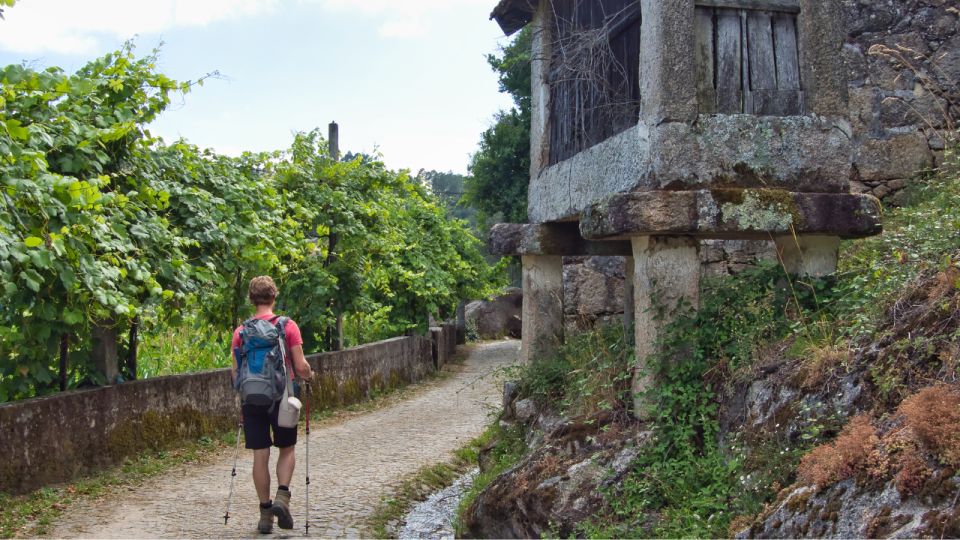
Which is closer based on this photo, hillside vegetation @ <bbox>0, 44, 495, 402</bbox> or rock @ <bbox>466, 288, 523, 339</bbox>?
hillside vegetation @ <bbox>0, 44, 495, 402</bbox>

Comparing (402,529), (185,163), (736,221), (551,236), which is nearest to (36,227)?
(185,163)

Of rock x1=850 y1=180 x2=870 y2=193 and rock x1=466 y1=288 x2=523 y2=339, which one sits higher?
rock x1=850 y1=180 x2=870 y2=193

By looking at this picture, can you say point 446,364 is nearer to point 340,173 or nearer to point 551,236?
point 340,173

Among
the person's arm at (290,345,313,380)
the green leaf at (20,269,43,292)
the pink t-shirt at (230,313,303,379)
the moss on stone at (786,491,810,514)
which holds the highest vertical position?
the green leaf at (20,269,43,292)

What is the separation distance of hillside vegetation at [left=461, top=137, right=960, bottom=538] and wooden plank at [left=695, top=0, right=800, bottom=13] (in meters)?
1.53

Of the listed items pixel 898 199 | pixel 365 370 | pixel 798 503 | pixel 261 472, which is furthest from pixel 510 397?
pixel 365 370

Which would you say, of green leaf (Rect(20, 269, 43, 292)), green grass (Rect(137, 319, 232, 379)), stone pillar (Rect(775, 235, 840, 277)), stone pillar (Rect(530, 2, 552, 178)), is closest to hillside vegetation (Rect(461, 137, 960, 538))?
stone pillar (Rect(775, 235, 840, 277))

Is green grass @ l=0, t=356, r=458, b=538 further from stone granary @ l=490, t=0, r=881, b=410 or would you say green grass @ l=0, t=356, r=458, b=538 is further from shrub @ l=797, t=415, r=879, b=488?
shrub @ l=797, t=415, r=879, b=488

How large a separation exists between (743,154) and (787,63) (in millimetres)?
710

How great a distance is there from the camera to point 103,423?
6.93m

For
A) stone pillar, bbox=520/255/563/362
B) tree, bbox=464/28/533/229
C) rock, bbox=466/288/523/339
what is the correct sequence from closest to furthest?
stone pillar, bbox=520/255/563/362 → tree, bbox=464/28/533/229 → rock, bbox=466/288/523/339

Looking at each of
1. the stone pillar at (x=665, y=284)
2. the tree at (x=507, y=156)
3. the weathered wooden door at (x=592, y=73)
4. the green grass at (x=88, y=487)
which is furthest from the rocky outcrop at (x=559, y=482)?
the tree at (x=507, y=156)

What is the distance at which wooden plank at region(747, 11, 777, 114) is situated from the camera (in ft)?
16.8

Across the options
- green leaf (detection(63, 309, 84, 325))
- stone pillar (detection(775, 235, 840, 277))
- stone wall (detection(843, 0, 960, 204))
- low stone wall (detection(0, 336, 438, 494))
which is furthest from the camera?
stone wall (detection(843, 0, 960, 204))
